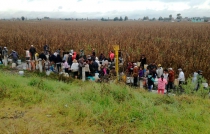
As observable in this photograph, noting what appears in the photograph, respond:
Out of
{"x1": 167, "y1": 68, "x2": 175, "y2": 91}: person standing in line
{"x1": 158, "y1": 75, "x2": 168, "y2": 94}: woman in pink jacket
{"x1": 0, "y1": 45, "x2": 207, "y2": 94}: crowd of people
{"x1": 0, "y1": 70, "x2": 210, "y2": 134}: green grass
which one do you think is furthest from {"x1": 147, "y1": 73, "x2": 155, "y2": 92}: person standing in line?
{"x1": 0, "y1": 70, "x2": 210, "y2": 134}: green grass

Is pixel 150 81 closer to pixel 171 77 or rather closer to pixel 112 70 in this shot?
pixel 171 77

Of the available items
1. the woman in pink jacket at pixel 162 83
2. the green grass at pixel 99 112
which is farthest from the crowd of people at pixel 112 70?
the green grass at pixel 99 112

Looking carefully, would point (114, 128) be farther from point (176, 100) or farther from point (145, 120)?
point (176, 100)

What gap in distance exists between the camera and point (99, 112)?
5.20m

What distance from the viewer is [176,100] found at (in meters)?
6.16

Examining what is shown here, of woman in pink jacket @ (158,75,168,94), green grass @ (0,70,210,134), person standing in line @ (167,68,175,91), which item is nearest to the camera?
green grass @ (0,70,210,134)

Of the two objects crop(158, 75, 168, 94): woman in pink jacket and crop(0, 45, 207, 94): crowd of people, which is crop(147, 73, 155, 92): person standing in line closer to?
crop(0, 45, 207, 94): crowd of people

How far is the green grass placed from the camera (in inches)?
179

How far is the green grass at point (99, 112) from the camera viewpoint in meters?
4.54

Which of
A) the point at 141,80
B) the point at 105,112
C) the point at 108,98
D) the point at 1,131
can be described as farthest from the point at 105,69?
the point at 1,131

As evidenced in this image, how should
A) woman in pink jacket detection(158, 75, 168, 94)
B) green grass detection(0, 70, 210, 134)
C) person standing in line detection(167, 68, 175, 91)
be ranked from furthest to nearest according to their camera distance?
person standing in line detection(167, 68, 175, 91), woman in pink jacket detection(158, 75, 168, 94), green grass detection(0, 70, 210, 134)

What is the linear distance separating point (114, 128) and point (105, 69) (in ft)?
17.3

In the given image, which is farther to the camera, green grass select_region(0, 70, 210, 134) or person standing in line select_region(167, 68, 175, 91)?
person standing in line select_region(167, 68, 175, 91)

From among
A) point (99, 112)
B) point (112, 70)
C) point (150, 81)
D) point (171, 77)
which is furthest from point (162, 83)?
point (99, 112)
